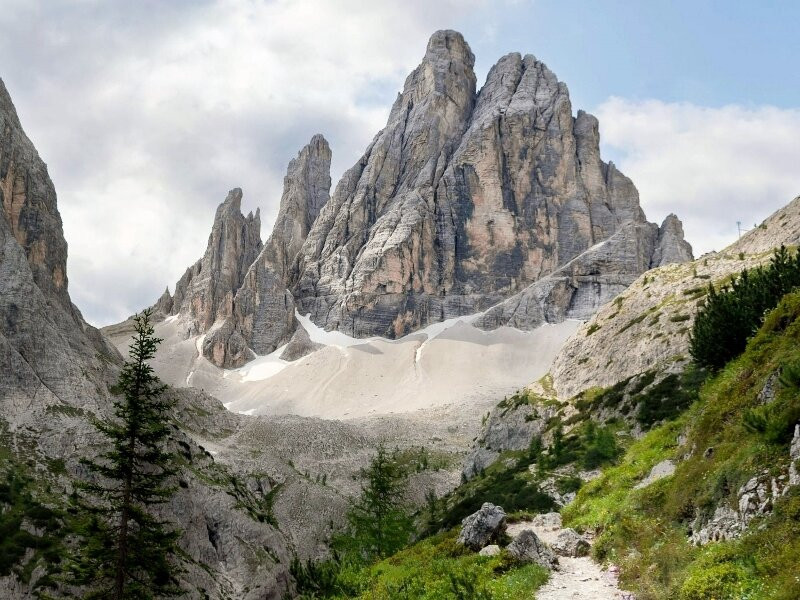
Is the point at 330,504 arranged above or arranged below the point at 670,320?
below

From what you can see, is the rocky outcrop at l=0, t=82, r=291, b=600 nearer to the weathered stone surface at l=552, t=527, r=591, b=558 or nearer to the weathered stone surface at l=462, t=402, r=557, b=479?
the weathered stone surface at l=462, t=402, r=557, b=479

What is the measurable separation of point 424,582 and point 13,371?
235ft

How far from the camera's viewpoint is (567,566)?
17.0 meters

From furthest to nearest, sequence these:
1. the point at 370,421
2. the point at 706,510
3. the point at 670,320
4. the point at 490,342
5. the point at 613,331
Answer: the point at 490,342
the point at 370,421
the point at 613,331
the point at 670,320
the point at 706,510

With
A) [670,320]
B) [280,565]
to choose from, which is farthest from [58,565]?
[670,320]

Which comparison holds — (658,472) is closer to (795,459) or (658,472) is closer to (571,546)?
(571,546)

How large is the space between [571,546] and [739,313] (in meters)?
13.6

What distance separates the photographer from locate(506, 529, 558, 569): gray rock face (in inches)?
659

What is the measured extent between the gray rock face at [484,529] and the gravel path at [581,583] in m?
2.65

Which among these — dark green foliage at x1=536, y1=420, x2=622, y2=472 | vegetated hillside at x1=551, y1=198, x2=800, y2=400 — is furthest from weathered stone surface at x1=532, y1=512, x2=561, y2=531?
vegetated hillside at x1=551, y1=198, x2=800, y2=400

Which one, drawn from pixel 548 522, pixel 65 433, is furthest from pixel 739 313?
pixel 65 433

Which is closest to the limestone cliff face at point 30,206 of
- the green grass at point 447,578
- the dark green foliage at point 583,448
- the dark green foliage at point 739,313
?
the dark green foliage at point 583,448

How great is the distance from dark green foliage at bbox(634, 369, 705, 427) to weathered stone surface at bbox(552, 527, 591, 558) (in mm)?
20923

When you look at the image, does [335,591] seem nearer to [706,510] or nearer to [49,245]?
[706,510]
